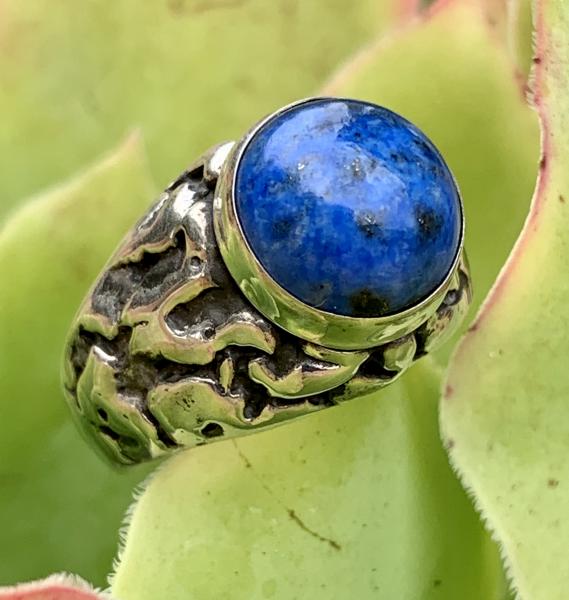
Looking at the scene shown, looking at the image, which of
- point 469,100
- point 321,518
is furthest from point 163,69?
point 321,518

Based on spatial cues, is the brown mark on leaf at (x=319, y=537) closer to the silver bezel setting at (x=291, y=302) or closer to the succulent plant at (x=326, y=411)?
the succulent plant at (x=326, y=411)

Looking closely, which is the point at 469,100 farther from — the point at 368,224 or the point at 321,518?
the point at 321,518

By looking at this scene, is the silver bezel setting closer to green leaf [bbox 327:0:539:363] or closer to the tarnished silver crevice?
the tarnished silver crevice

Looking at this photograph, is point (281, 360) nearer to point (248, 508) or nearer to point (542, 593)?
point (248, 508)

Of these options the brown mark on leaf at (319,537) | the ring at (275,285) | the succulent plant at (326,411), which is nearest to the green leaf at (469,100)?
the succulent plant at (326,411)

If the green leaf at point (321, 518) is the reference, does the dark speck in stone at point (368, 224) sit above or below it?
above

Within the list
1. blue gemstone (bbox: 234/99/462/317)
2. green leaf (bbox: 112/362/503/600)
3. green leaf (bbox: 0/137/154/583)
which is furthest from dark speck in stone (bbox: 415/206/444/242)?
green leaf (bbox: 0/137/154/583)
